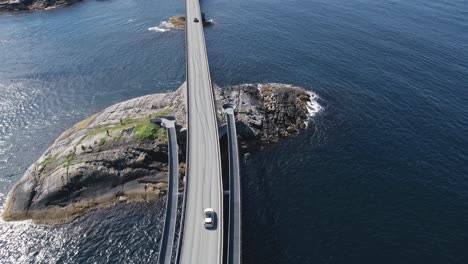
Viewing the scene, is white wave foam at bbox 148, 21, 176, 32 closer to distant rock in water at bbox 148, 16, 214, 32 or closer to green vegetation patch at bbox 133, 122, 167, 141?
distant rock in water at bbox 148, 16, 214, 32

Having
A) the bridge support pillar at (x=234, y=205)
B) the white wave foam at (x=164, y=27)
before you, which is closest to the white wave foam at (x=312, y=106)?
the bridge support pillar at (x=234, y=205)

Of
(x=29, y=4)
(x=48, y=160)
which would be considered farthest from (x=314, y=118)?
(x=29, y=4)

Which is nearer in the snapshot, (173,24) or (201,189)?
(201,189)

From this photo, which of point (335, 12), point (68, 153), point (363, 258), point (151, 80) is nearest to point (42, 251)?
point (68, 153)

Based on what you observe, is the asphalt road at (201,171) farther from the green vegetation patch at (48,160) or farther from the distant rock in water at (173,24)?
the distant rock in water at (173,24)

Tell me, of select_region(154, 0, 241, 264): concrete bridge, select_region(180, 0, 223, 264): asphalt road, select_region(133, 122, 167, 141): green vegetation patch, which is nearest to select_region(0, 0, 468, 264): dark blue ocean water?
select_region(154, 0, 241, 264): concrete bridge

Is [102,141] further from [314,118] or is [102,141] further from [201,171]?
[314,118]

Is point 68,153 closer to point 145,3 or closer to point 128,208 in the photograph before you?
point 128,208
